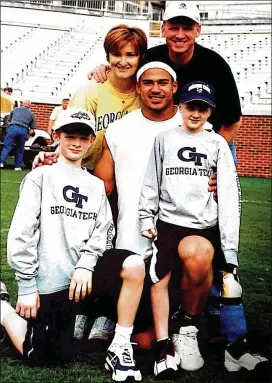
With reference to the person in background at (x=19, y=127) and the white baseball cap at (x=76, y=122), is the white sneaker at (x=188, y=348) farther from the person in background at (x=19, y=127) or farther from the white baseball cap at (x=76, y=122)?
the person in background at (x=19, y=127)

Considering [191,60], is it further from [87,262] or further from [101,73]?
[87,262]

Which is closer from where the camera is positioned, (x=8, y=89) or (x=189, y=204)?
(x=189, y=204)

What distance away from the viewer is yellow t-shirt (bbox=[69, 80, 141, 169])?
145 centimetres

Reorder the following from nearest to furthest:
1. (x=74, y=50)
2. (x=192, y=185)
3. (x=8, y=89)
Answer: (x=192, y=185), (x=74, y=50), (x=8, y=89)

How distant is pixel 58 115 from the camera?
150 cm

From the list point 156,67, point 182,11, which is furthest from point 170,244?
point 182,11

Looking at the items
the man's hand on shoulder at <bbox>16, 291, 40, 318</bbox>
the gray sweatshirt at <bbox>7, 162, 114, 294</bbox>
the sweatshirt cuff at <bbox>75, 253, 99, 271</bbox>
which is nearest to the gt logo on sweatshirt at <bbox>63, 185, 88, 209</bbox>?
the gray sweatshirt at <bbox>7, 162, 114, 294</bbox>

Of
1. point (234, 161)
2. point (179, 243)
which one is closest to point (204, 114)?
point (234, 161)

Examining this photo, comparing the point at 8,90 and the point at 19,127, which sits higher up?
the point at 8,90

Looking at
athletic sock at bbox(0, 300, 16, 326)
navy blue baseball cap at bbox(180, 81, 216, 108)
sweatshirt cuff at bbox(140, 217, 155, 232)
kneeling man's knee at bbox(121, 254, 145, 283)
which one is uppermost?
navy blue baseball cap at bbox(180, 81, 216, 108)

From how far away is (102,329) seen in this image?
148cm

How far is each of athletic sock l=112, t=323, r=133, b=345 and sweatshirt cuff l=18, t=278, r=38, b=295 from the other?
0.65ft

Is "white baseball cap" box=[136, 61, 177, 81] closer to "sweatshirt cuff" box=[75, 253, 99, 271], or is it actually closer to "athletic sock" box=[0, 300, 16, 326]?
"sweatshirt cuff" box=[75, 253, 99, 271]

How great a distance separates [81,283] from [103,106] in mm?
385
